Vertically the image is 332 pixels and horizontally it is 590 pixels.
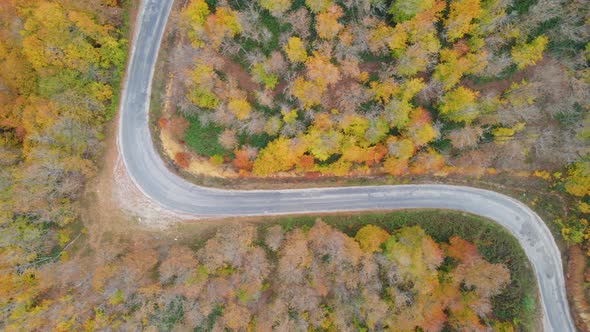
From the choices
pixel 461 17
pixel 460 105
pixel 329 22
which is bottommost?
pixel 460 105

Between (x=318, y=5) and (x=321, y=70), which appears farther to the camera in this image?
(x=321, y=70)

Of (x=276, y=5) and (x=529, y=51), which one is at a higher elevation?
(x=529, y=51)

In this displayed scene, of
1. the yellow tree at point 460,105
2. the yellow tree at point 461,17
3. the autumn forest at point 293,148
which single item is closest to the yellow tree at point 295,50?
the autumn forest at point 293,148

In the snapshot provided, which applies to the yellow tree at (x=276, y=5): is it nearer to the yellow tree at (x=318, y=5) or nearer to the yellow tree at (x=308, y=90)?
the yellow tree at (x=318, y=5)

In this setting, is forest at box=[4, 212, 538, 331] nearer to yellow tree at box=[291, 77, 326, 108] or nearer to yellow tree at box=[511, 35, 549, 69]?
yellow tree at box=[291, 77, 326, 108]

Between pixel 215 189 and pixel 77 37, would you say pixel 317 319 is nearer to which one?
pixel 215 189

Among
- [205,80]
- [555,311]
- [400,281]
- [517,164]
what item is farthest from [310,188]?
[555,311]

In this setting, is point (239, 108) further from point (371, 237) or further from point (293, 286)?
point (293, 286)


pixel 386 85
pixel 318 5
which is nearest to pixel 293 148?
pixel 386 85
